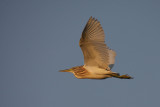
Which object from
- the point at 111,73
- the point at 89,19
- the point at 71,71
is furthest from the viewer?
the point at 71,71

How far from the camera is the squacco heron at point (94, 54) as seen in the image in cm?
530

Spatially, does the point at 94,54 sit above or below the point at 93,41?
below

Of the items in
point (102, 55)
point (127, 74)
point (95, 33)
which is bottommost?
point (127, 74)

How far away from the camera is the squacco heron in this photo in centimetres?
530

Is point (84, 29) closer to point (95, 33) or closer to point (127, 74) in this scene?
point (95, 33)

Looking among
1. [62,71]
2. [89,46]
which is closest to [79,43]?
[89,46]

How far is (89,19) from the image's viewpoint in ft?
17.3

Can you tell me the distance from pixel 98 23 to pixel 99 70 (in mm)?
1062

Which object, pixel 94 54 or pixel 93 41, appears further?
pixel 94 54

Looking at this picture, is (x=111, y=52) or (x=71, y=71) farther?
(x=111, y=52)

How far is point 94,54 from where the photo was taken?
18.0ft

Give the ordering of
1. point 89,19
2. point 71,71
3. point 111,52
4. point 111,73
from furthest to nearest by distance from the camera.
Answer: point 111,52 → point 71,71 → point 111,73 → point 89,19

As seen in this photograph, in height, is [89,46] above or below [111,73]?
above

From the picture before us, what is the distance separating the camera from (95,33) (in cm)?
531
